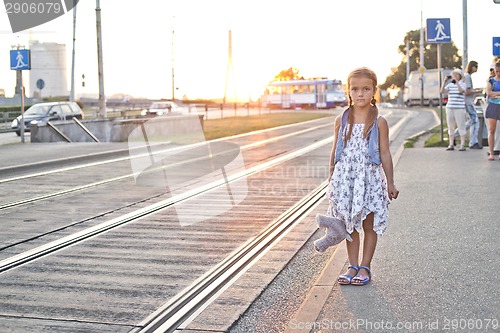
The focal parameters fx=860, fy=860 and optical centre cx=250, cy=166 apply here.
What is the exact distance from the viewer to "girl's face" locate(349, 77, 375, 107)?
6375mm

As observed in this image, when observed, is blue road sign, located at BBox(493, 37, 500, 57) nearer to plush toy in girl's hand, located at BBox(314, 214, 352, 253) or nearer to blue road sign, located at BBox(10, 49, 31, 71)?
blue road sign, located at BBox(10, 49, 31, 71)

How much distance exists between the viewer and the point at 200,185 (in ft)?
44.1

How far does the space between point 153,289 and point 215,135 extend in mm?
23421

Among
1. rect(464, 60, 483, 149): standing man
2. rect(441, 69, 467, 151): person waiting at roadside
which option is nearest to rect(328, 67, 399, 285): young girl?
rect(441, 69, 467, 151): person waiting at roadside

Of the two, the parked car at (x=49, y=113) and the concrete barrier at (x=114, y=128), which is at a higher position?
the parked car at (x=49, y=113)

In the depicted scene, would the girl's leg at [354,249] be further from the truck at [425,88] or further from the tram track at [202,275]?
the truck at [425,88]

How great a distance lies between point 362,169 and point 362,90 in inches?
23.1

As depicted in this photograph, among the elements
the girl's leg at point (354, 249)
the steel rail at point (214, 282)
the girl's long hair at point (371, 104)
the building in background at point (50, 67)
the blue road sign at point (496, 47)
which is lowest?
the steel rail at point (214, 282)

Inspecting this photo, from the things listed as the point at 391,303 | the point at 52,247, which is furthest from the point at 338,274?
the point at 52,247

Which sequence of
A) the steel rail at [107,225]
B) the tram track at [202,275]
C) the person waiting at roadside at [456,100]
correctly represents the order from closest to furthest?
the tram track at [202,275] < the steel rail at [107,225] < the person waiting at roadside at [456,100]

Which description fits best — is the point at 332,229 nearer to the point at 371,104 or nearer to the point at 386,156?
the point at 386,156

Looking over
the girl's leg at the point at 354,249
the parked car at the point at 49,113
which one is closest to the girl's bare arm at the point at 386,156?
the girl's leg at the point at 354,249

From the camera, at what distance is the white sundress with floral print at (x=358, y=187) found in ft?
21.0

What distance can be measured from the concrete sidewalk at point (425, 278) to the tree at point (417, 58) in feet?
386
